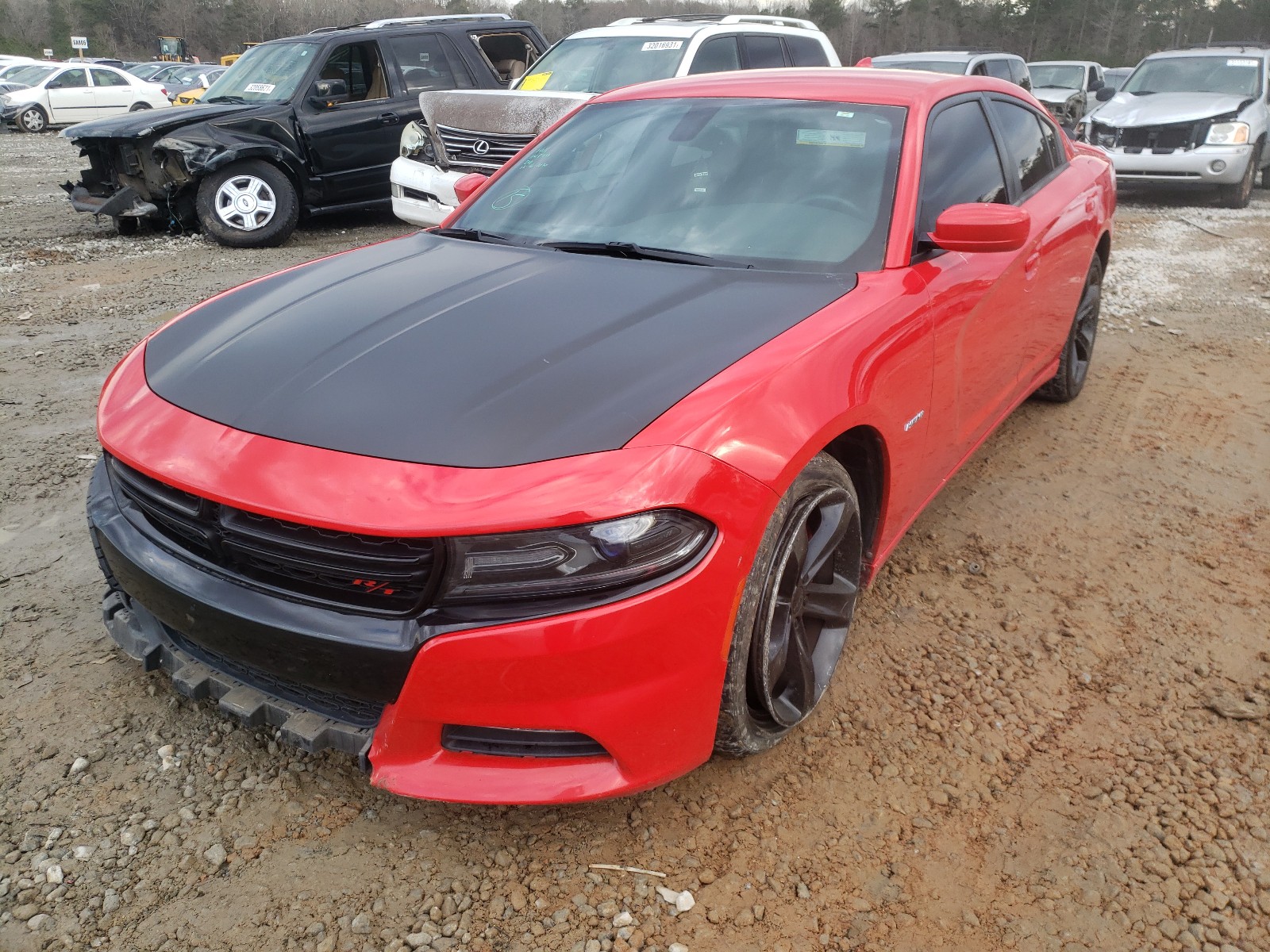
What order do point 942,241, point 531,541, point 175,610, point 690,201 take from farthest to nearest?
point 690,201, point 942,241, point 175,610, point 531,541

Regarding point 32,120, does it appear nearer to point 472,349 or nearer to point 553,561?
point 472,349

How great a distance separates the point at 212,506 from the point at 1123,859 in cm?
208

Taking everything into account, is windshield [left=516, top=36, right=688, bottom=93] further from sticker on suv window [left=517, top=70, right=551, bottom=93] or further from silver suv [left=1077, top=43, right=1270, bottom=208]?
silver suv [left=1077, top=43, right=1270, bottom=208]

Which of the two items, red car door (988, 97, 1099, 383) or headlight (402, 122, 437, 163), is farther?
headlight (402, 122, 437, 163)

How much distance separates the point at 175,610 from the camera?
78.9 inches

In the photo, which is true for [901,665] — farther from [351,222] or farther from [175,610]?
[351,222]

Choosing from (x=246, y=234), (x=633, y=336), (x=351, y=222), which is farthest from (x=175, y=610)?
(x=351, y=222)

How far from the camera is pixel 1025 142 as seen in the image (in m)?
3.83

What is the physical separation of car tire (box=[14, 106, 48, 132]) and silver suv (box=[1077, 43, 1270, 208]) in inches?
879

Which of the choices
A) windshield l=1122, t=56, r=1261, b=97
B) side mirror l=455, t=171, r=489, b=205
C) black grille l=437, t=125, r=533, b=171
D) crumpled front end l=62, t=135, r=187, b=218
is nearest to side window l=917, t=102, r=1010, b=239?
side mirror l=455, t=171, r=489, b=205

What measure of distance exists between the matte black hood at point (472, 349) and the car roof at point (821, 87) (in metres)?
0.90

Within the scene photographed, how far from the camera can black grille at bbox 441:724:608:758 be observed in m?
1.85

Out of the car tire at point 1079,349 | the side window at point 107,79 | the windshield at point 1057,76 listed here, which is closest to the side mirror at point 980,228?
the car tire at point 1079,349

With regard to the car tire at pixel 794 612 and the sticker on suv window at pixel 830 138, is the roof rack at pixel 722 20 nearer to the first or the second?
the sticker on suv window at pixel 830 138
